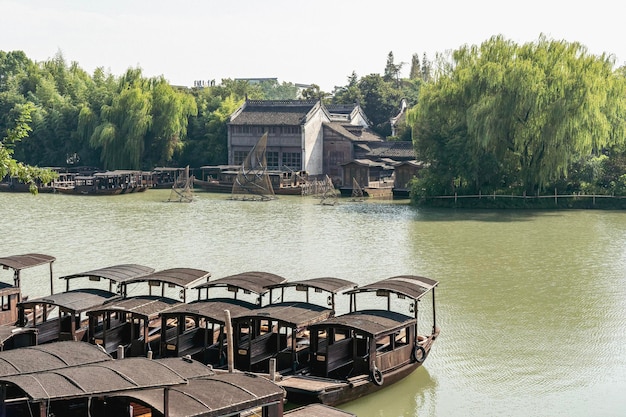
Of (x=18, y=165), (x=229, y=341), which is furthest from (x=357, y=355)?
(x=18, y=165)

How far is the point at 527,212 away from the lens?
39.8 m

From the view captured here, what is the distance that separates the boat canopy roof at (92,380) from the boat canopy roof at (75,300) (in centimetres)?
563

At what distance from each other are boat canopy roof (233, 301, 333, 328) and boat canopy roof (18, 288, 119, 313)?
121 inches

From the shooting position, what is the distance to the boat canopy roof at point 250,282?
→ 1673 cm

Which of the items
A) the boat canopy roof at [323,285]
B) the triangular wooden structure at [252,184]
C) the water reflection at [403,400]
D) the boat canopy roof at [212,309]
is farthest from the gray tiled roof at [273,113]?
the water reflection at [403,400]

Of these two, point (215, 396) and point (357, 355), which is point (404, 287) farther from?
point (215, 396)

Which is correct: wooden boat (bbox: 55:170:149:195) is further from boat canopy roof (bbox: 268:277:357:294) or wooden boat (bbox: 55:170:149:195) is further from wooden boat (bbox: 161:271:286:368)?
wooden boat (bbox: 161:271:286:368)

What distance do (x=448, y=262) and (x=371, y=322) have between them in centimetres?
1243

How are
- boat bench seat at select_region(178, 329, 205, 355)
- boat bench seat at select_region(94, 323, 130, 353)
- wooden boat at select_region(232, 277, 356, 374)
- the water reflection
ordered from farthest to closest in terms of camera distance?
1. boat bench seat at select_region(94, 323, 130, 353)
2. boat bench seat at select_region(178, 329, 205, 355)
3. wooden boat at select_region(232, 277, 356, 374)
4. the water reflection

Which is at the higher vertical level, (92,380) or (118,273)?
(118,273)

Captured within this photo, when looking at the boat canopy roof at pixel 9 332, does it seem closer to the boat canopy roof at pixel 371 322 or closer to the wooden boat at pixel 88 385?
the wooden boat at pixel 88 385

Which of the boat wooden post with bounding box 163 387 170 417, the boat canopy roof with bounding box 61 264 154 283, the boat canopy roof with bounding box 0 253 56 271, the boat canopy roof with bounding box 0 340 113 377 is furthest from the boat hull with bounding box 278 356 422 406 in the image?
the boat canopy roof with bounding box 0 253 56 271

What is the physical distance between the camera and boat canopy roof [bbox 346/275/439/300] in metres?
16.0

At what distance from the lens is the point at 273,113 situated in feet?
190
